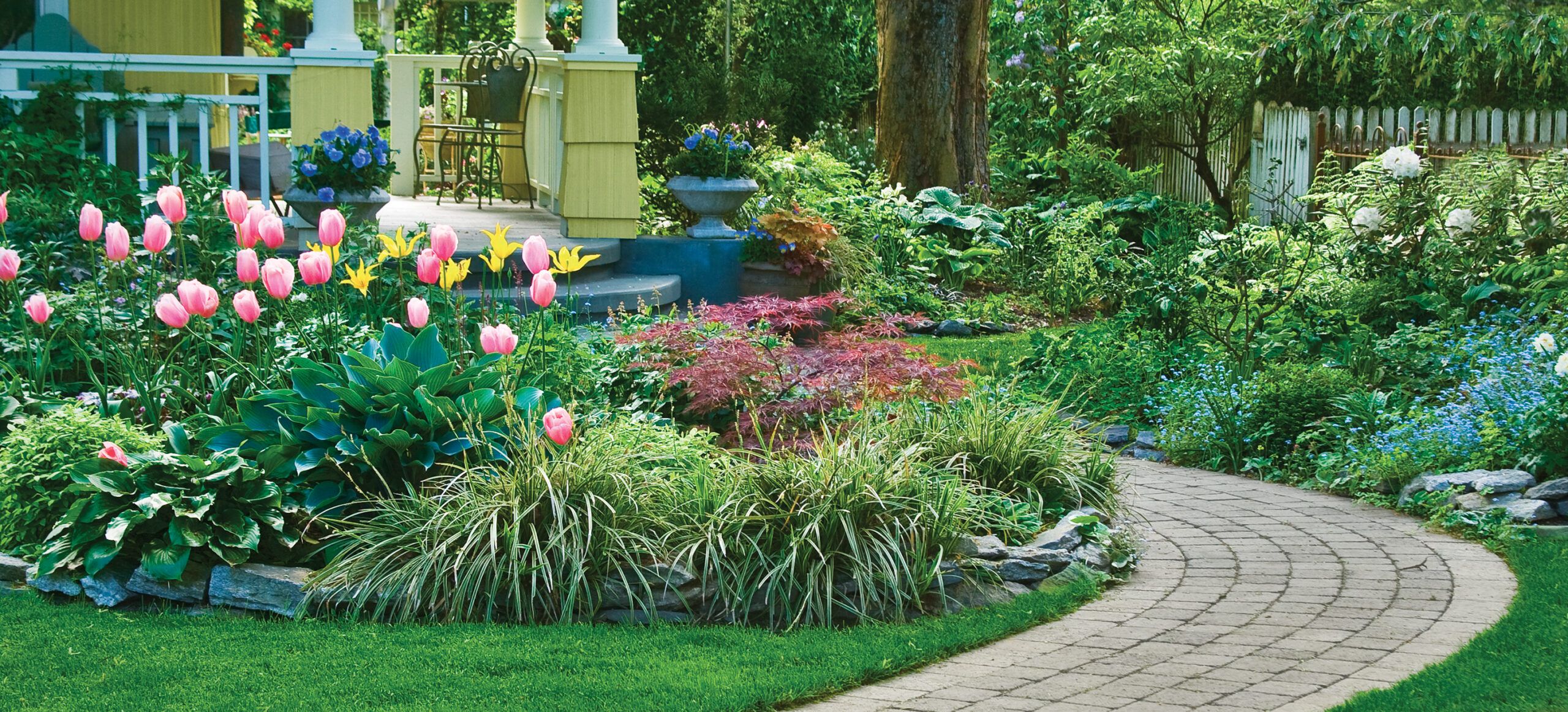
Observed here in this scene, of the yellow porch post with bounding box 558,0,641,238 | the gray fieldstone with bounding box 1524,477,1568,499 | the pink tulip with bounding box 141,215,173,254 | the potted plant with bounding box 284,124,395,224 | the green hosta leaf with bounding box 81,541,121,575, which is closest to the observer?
the green hosta leaf with bounding box 81,541,121,575

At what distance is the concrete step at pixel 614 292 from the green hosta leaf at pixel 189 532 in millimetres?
3565

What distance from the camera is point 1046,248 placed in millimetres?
12727

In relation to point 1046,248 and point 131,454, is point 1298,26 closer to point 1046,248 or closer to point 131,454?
point 1046,248

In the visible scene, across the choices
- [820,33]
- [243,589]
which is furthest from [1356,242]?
[820,33]

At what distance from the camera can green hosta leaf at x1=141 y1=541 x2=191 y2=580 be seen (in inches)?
176

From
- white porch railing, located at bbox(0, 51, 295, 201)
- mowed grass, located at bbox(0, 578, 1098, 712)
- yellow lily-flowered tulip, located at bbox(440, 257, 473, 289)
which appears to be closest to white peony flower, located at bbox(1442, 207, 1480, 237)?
mowed grass, located at bbox(0, 578, 1098, 712)

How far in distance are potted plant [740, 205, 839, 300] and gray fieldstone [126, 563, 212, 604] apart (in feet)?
18.4

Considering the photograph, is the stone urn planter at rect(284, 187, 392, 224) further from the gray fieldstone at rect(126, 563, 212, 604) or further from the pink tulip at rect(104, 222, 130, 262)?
the gray fieldstone at rect(126, 563, 212, 604)

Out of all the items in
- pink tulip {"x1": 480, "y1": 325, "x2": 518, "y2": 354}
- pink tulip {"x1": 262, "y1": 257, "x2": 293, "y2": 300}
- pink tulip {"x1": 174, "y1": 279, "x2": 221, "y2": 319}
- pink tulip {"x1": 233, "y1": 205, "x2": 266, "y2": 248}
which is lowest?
pink tulip {"x1": 480, "y1": 325, "x2": 518, "y2": 354}

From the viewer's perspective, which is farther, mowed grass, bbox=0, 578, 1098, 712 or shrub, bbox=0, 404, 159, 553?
shrub, bbox=0, 404, 159, 553

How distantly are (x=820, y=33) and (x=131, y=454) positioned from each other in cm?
1475

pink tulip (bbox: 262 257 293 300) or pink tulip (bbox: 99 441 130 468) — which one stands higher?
pink tulip (bbox: 262 257 293 300)

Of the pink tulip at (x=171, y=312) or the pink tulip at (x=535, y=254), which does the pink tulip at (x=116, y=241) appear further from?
the pink tulip at (x=535, y=254)

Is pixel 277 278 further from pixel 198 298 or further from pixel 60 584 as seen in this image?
pixel 60 584
